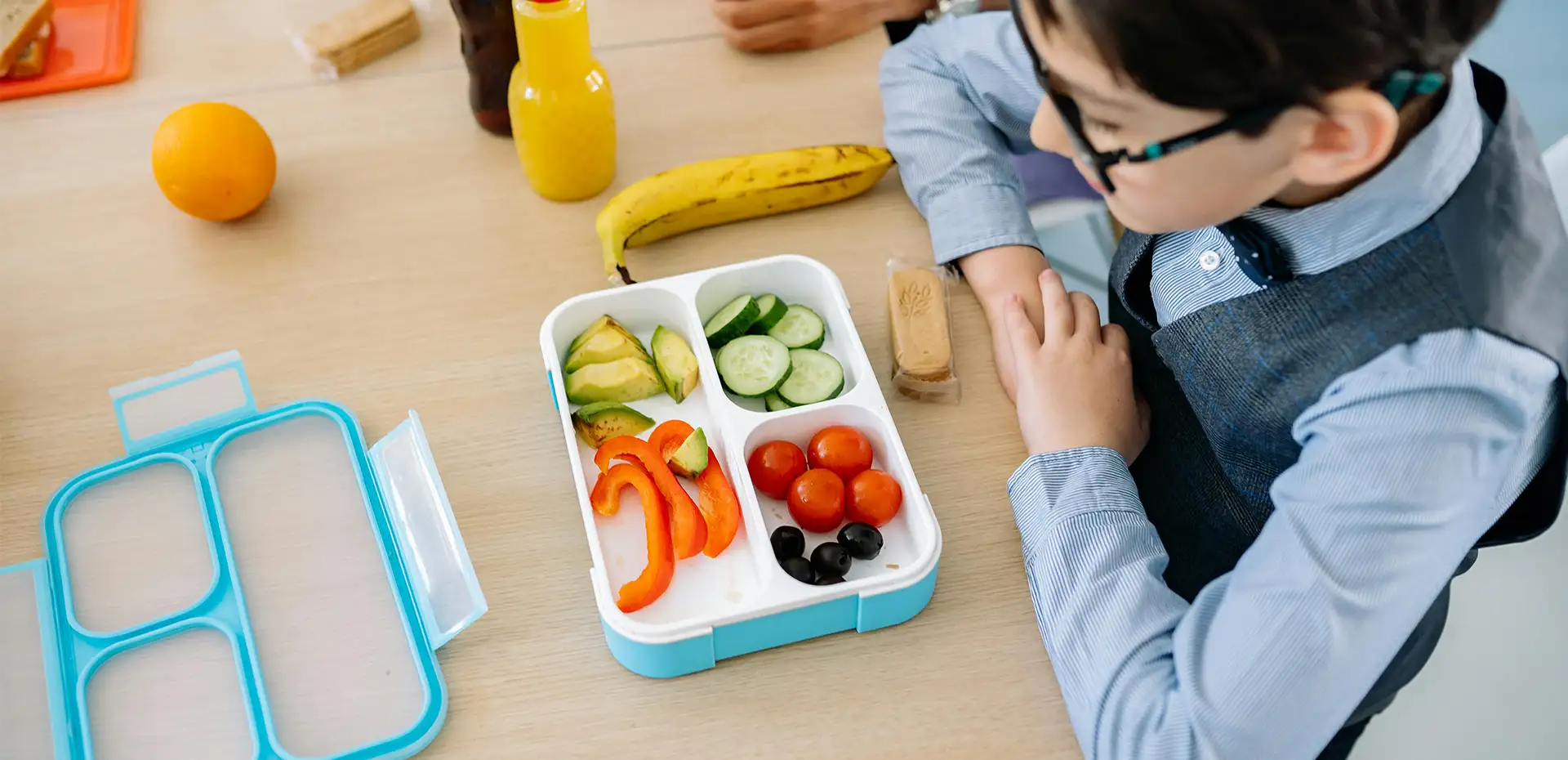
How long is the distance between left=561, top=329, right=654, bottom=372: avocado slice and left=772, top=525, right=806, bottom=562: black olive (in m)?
0.21

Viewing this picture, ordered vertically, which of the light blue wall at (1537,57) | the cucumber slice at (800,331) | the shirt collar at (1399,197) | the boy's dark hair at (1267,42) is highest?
the boy's dark hair at (1267,42)

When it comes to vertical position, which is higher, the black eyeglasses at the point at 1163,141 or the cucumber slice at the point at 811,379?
the black eyeglasses at the point at 1163,141

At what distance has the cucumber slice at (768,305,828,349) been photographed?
0.99 metres

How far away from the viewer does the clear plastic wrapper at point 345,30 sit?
122cm

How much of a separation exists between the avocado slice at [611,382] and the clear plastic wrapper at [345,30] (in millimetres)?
529

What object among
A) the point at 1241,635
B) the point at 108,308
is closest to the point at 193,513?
the point at 108,308

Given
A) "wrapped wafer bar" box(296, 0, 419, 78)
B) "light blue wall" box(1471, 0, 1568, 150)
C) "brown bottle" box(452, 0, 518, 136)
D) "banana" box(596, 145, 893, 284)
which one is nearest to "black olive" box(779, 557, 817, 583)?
"banana" box(596, 145, 893, 284)

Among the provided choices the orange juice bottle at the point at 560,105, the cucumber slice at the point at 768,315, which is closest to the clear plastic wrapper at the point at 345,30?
the orange juice bottle at the point at 560,105

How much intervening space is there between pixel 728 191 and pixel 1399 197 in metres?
0.57

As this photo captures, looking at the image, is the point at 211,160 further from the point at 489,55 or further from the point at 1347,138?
the point at 1347,138

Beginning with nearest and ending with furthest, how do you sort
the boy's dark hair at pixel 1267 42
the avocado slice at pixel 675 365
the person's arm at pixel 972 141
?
the boy's dark hair at pixel 1267 42, the avocado slice at pixel 675 365, the person's arm at pixel 972 141

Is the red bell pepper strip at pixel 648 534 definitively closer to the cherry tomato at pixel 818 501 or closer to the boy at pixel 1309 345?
the cherry tomato at pixel 818 501

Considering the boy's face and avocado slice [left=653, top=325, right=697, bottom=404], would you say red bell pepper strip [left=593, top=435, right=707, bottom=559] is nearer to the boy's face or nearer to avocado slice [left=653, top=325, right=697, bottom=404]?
avocado slice [left=653, top=325, right=697, bottom=404]

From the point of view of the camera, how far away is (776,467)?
90 centimetres
